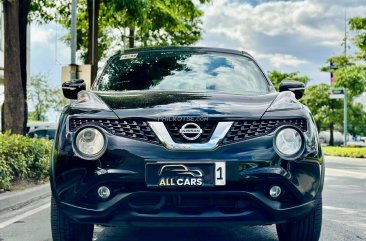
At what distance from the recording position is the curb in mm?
7052

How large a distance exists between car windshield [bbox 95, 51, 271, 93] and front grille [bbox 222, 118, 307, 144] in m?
1.04

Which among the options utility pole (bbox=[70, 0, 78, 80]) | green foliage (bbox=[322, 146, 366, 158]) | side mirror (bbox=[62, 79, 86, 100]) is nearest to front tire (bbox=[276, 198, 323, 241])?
side mirror (bbox=[62, 79, 86, 100])

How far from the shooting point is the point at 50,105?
55469mm

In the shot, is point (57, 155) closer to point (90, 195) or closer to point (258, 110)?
point (90, 195)

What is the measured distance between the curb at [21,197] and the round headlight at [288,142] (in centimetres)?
427

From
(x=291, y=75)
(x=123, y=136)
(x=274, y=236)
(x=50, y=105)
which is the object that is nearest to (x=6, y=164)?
(x=274, y=236)

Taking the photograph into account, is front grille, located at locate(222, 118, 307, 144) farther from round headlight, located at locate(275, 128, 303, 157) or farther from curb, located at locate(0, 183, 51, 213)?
curb, located at locate(0, 183, 51, 213)

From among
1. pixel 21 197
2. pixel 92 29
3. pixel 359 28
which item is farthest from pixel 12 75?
pixel 359 28

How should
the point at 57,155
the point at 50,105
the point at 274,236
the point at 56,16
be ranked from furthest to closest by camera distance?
the point at 50,105 → the point at 56,16 → the point at 274,236 → the point at 57,155

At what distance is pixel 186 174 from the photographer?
3.52 metres

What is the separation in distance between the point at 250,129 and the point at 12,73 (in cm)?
830

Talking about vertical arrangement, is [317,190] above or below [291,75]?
below

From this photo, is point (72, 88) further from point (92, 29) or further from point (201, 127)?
point (92, 29)

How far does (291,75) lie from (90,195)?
64.6 meters
